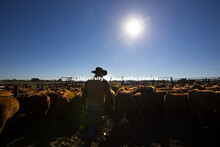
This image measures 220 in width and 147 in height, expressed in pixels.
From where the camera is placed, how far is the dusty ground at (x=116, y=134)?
372 centimetres

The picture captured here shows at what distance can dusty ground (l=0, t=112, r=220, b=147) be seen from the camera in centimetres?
372

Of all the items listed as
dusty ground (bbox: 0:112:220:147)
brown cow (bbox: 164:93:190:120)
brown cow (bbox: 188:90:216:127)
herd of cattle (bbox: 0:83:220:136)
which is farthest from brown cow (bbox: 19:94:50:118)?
brown cow (bbox: 188:90:216:127)

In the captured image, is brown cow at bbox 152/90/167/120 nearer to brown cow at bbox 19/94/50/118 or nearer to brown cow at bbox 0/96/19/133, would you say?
brown cow at bbox 19/94/50/118

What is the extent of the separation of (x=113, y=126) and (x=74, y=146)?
2.08m

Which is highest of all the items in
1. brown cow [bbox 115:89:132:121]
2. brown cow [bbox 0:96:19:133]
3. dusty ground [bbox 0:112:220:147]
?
brown cow [bbox 0:96:19:133]

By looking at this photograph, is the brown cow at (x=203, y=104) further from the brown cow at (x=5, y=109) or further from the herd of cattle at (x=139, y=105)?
the brown cow at (x=5, y=109)

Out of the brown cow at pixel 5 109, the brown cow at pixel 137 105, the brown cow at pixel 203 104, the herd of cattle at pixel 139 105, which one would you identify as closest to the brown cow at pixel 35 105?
the herd of cattle at pixel 139 105

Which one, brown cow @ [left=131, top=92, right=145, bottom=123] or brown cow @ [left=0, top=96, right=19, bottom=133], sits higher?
brown cow @ [left=0, top=96, right=19, bottom=133]

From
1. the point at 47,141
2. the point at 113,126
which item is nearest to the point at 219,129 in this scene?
the point at 113,126

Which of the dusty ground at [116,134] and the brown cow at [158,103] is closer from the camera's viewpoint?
the dusty ground at [116,134]

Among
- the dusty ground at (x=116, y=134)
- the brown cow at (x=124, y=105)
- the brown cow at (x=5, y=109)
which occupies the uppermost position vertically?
the brown cow at (x=5, y=109)

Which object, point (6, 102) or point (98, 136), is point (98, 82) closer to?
point (98, 136)

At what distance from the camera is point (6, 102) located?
11.8 ft

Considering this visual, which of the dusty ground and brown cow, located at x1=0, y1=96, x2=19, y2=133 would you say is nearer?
brown cow, located at x1=0, y1=96, x2=19, y2=133
